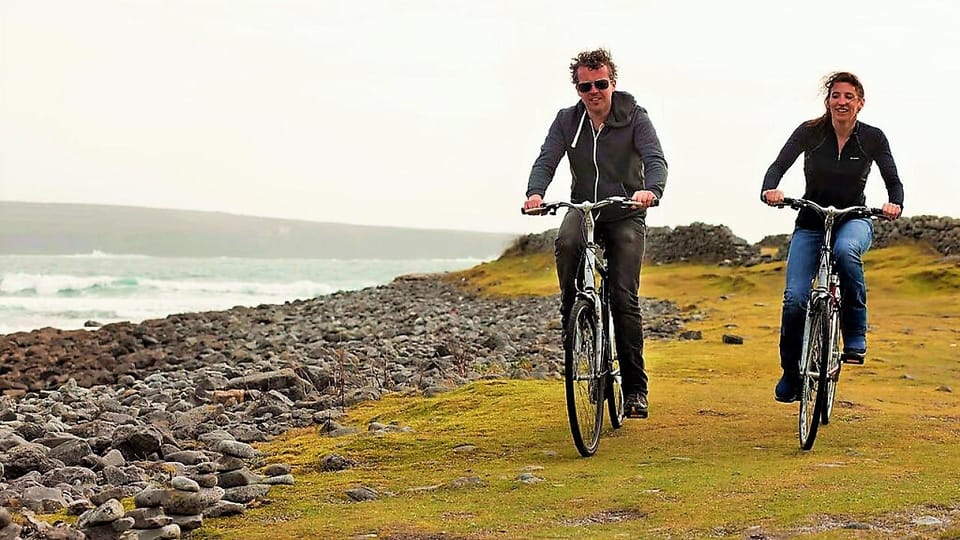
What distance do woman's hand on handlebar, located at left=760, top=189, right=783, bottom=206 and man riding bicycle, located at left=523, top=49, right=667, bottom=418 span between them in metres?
0.73

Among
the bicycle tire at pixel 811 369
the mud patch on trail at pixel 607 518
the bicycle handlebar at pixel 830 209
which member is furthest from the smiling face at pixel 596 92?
the mud patch on trail at pixel 607 518

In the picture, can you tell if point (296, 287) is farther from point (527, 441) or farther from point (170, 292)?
point (527, 441)

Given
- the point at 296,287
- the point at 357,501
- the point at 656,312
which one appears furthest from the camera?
the point at 296,287

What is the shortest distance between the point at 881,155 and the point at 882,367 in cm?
488

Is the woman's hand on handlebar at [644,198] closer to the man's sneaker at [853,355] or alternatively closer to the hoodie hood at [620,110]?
the hoodie hood at [620,110]

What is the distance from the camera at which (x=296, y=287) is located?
5825 centimetres

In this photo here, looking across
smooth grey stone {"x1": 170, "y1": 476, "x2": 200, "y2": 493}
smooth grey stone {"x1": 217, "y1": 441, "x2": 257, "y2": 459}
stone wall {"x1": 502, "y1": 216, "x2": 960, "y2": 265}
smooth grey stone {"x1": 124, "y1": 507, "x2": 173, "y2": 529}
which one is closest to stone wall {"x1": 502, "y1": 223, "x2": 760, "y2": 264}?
stone wall {"x1": 502, "y1": 216, "x2": 960, "y2": 265}

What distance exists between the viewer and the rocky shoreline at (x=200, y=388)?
203 inches

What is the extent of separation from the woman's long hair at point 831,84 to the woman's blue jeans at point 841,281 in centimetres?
64

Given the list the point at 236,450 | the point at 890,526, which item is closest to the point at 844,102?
the point at 890,526

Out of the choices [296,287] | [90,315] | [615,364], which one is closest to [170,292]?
[296,287]

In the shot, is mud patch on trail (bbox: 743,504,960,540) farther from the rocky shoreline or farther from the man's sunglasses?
the man's sunglasses

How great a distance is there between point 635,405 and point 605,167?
1485mm

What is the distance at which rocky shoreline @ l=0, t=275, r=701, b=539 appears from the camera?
5.16 m
